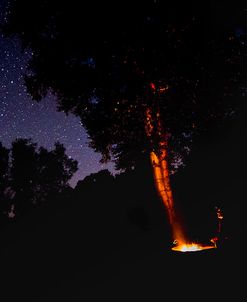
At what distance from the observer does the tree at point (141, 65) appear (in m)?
9.72

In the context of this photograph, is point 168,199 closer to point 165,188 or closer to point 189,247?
point 165,188

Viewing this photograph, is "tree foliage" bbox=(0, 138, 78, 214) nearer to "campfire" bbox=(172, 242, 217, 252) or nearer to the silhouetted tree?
the silhouetted tree

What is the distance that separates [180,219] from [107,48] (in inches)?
266

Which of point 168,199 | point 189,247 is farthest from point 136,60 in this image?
point 189,247

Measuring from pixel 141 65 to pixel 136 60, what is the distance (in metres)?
0.23

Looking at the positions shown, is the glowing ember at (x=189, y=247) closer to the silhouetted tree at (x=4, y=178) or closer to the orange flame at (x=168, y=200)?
the orange flame at (x=168, y=200)

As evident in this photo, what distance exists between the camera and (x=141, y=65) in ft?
33.1

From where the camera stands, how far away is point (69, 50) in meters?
10.8

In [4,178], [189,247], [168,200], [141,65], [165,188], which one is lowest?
[189,247]

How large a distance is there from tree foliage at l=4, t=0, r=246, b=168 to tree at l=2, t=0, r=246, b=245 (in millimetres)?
31

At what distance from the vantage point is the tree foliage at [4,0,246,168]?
970 cm

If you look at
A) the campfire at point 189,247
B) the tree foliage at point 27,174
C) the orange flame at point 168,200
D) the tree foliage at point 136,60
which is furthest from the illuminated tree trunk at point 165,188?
the tree foliage at point 27,174

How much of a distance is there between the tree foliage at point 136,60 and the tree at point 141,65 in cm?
3

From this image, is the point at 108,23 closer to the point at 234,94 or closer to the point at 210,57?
the point at 210,57
